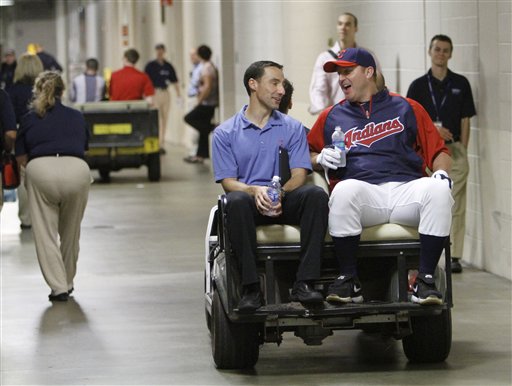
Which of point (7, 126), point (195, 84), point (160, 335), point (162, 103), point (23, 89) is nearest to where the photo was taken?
point (160, 335)

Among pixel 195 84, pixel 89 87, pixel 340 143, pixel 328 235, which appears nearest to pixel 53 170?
pixel 340 143

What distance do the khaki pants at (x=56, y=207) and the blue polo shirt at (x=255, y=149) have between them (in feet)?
8.35

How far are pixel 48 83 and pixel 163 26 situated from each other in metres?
21.6

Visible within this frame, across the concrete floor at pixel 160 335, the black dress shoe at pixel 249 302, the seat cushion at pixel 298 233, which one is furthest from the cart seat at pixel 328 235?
the concrete floor at pixel 160 335

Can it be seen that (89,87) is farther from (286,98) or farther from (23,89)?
(286,98)

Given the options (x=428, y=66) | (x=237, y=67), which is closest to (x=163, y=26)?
(x=237, y=67)

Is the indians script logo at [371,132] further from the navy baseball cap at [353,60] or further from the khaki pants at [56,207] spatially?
the khaki pants at [56,207]

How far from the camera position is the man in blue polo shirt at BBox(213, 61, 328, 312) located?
23.9ft

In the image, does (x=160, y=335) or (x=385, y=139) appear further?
(x=160, y=335)

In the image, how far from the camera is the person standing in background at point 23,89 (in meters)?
12.9

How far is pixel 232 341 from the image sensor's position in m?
7.58

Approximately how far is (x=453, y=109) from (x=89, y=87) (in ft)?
→ 41.2

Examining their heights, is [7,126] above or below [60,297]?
A: above

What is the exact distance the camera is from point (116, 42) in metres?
40.4
